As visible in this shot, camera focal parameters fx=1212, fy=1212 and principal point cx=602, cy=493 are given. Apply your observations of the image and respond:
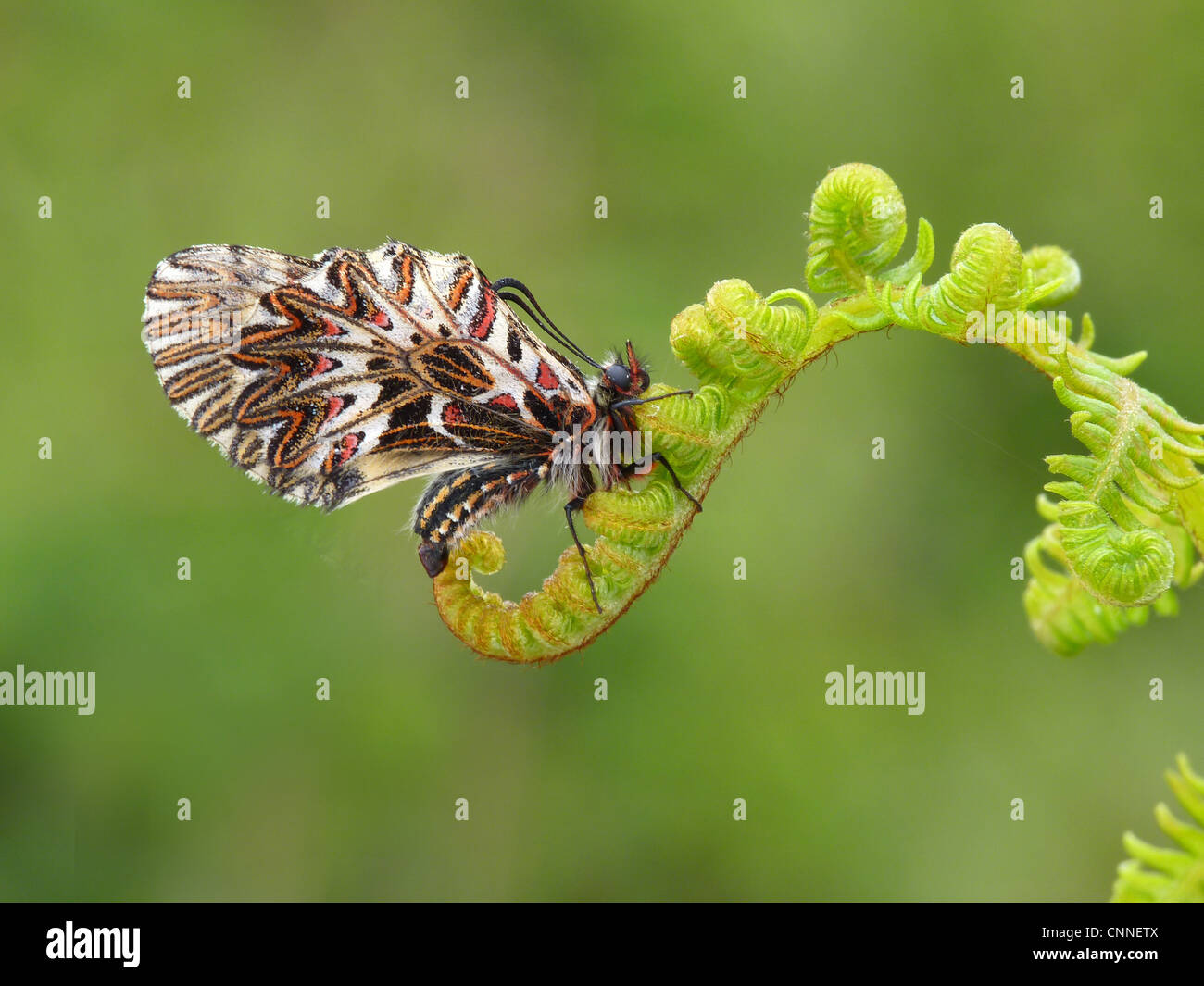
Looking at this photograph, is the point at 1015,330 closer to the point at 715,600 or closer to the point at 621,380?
the point at 621,380

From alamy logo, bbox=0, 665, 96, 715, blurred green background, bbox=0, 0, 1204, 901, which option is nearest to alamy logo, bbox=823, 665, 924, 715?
blurred green background, bbox=0, 0, 1204, 901

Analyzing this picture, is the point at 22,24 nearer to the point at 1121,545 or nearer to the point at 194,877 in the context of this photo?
the point at 194,877

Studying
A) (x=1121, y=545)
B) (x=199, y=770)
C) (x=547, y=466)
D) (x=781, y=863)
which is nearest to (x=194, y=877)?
(x=199, y=770)

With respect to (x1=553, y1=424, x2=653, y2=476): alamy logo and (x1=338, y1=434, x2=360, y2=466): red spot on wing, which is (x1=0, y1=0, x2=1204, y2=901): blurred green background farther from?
(x1=553, y1=424, x2=653, y2=476): alamy logo

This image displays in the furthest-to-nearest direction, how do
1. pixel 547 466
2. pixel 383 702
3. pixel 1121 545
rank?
pixel 383 702, pixel 547 466, pixel 1121 545

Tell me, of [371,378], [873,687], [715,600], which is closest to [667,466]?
[371,378]

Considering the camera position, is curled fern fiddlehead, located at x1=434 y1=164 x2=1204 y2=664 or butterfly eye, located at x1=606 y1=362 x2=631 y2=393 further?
butterfly eye, located at x1=606 y1=362 x2=631 y2=393
